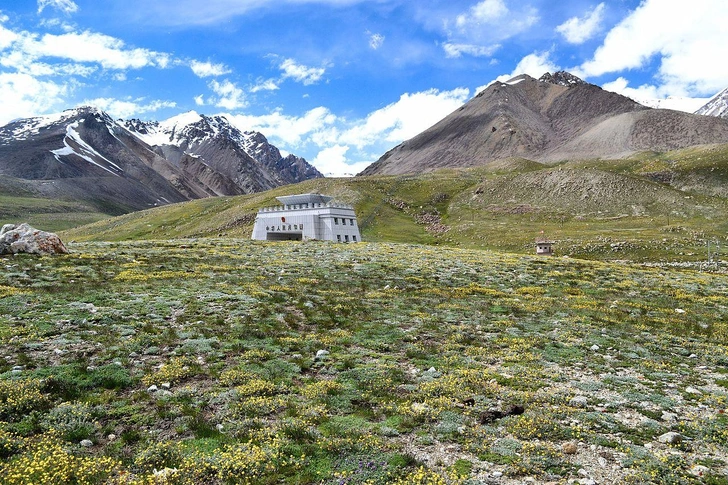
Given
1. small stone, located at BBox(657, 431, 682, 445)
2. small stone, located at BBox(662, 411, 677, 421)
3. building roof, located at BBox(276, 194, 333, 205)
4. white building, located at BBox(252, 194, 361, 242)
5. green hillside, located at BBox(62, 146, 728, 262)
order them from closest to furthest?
small stone, located at BBox(657, 431, 682, 445), small stone, located at BBox(662, 411, 677, 421), white building, located at BBox(252, 194, 361, 242), building roof, located at BBox(276, 194, 333, 205), green hillside, located at BBox(62, 146, 728, 262)

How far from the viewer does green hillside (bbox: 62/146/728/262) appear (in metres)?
99.2

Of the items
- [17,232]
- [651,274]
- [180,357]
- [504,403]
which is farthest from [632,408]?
[17,232]

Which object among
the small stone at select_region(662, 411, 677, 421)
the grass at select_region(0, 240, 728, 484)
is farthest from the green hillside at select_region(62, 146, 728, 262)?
the small stone at select_region(662, 411, 677, 421)

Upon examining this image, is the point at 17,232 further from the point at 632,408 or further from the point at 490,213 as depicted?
the point at 490,213

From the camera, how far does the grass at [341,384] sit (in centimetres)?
1039

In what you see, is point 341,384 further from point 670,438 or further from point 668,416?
point 668,416

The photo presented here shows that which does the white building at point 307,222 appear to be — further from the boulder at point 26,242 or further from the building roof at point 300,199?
the boulder at point 26,242

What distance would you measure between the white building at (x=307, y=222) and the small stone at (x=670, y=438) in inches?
2815

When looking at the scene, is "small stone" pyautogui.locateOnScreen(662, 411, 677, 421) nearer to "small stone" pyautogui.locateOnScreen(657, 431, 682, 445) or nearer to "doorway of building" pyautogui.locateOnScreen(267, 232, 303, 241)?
"small stone" pyautogui.locateOnScreen(657, 431, 682, 445)

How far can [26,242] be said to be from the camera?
39844 mm

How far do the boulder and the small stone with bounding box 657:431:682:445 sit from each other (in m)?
46.2

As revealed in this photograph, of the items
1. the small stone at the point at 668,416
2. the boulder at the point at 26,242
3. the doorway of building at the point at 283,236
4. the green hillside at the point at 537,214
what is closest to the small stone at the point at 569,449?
the small stone at the point at 668,416

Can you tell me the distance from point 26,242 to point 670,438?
48.4 metres

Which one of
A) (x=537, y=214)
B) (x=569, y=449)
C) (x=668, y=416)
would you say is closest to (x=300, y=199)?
(x=668, y=416)
